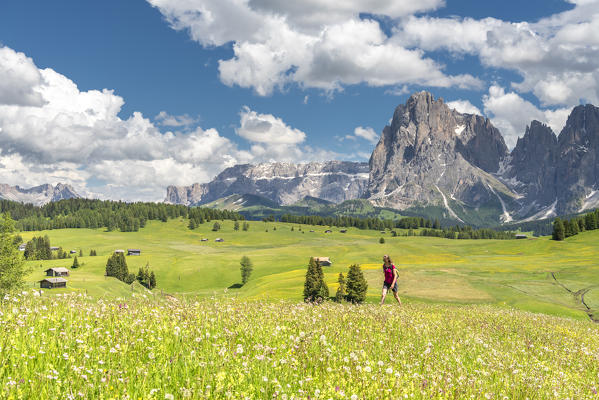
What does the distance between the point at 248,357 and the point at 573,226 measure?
19251cm

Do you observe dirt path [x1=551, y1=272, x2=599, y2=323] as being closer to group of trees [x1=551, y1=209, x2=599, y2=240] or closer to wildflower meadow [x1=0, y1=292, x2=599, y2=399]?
wildflower meadow [x1=0, y1=292, x2=599, y2=399]

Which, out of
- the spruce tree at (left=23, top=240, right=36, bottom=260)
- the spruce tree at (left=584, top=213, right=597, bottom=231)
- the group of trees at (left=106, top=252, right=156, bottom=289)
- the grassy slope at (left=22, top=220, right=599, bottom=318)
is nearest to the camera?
the grassy slope at (left=22, top=220, right=599, bottom=318)

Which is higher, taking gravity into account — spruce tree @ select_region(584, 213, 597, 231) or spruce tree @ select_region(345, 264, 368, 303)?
spruce tree @ select_region(584, 213, 597, 231)

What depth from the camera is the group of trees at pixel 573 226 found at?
15662 cm

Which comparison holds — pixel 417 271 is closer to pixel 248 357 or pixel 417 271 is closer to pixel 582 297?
pixel 582 297

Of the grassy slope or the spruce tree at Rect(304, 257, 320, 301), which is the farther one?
the spruce tree at Rect(304, 257, 320, 301)

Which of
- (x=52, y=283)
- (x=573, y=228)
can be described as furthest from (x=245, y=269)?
(x=573, y=228)

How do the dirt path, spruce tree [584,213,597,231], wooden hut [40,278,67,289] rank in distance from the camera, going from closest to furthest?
the dirt path < wooden hut [40,278,67,289] < spruce tree [584,213,597,231]

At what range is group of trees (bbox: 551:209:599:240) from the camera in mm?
156625

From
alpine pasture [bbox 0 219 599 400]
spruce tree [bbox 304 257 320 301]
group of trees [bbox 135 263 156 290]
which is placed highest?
alpine pasture [bbox 0 219 599 400]

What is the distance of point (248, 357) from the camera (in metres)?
7.27

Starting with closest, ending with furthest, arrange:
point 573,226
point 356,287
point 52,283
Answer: point 356,287
point 52,283
point 573,226

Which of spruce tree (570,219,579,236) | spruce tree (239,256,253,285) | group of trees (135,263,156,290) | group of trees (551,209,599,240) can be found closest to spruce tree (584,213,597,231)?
group of trees (551,209,599,240)

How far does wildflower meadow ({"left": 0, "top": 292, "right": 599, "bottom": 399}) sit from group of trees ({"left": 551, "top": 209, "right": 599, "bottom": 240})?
173561mm
